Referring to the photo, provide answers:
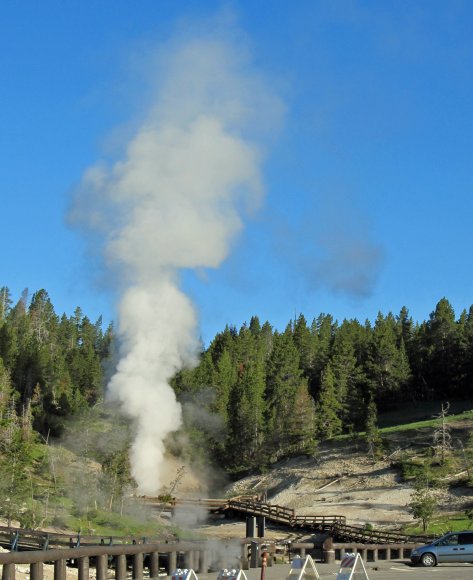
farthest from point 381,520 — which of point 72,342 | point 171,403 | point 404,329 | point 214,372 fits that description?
point 72,342

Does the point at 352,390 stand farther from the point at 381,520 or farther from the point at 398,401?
the point at 381,520

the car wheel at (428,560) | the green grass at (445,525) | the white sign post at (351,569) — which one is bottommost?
the car wheel at (428,560)

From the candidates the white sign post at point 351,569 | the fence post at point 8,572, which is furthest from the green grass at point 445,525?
the fence post at point 8,572

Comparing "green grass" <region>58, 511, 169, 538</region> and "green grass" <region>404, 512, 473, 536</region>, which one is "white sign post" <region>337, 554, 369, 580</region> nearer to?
"green grass" <region>58, 511, 169, 538</region>

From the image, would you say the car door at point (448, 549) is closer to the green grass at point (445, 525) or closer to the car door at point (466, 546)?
the car door at point (466, 546)

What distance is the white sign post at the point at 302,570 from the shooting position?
17.7m

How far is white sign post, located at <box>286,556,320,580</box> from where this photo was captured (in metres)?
17.7

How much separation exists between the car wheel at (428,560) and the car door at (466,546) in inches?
47.2

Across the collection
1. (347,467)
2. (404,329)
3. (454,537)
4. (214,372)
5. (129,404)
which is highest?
(404,329)

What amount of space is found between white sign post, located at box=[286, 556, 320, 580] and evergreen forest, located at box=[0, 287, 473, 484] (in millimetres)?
63246

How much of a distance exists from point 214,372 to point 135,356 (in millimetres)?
31967

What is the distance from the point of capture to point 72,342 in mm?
166625

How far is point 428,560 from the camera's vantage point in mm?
33156

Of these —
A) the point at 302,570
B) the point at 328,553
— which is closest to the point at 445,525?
the point at 328,553
